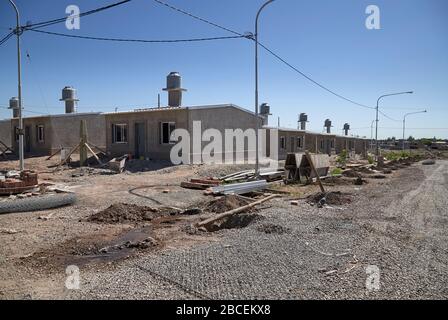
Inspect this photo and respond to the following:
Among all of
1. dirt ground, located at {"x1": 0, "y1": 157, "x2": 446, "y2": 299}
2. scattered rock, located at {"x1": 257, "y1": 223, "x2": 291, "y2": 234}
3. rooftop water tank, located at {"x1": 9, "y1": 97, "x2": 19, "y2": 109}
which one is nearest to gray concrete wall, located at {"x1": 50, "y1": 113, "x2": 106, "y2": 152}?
rooftop water tank, located at {"x1": 9, "y1": 97, "x2": 19, "y2": 109}

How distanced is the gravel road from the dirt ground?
211 mm

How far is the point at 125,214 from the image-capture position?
983 cm

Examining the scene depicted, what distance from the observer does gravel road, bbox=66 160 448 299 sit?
15.5 ft

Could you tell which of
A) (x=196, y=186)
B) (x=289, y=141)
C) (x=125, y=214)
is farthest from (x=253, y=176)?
(x=289, y=141)

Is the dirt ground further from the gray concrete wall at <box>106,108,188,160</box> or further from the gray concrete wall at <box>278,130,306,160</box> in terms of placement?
the gray concrete wall at <box>278,130,306,160</box>

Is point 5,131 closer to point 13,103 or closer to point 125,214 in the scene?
point 13,103

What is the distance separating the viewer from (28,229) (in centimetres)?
834

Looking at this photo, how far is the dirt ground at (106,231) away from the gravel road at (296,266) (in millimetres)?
211

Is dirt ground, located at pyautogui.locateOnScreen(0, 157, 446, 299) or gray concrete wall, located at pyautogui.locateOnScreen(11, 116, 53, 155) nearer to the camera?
dirt ground, located at pyautogui.locateOnScreen(0, 157, 446, 299)

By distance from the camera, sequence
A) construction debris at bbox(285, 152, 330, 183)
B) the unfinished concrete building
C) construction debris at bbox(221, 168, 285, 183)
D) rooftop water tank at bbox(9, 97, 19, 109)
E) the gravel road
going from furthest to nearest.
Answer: rooftop water tank at bbox(9, 97, 19, 109) < the unfinished concrete building < construction debris at bbox(285, 152, 330, 183) < construction debris at bbox(221, 168, 285, 183) < the gravel road

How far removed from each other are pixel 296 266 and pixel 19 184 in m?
10.7
